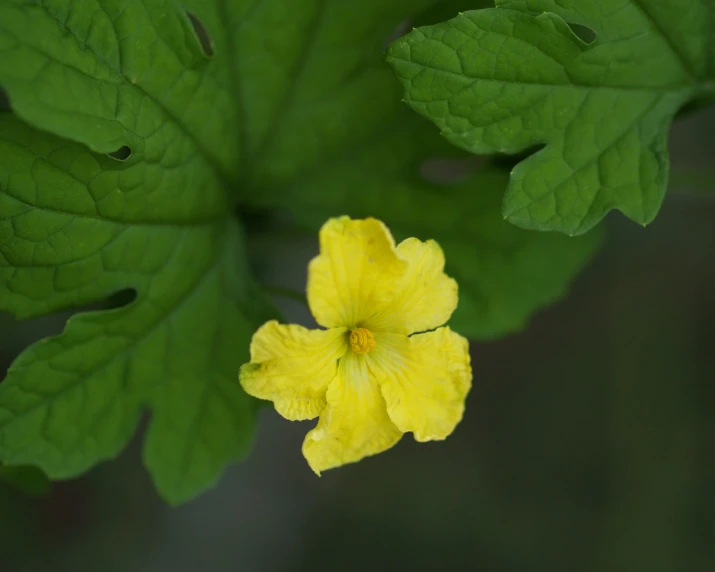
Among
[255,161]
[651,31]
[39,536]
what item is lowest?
[39,536]

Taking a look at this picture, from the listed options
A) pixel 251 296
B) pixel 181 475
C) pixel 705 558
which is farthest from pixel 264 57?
pixel 705 558

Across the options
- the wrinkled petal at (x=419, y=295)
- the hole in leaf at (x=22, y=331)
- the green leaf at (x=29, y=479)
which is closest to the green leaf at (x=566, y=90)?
the wrinkled petal at (x=419, y=295)

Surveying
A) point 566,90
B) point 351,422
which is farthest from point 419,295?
point 566,90

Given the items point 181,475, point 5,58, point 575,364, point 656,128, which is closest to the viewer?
point 5,58

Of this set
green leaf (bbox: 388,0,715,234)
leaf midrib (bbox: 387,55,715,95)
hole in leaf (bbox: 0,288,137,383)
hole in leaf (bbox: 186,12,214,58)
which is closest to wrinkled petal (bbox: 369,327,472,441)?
green leaf (bbox: 388,0,715,234)

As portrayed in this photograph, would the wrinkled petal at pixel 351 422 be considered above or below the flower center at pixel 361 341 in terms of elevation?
below

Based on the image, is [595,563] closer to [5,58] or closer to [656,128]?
[656,128]

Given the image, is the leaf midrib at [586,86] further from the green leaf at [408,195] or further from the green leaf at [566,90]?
the green leaf at [408,195]

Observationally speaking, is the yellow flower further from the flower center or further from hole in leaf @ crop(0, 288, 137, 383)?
hole in leaf @ crop(0, 288, 137, 383)

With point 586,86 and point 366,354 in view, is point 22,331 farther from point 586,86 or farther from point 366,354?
point 586,86
